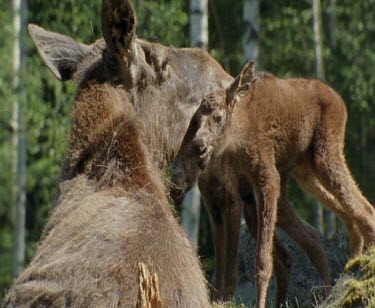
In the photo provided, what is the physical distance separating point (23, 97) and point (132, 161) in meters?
17.3

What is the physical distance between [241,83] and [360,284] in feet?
10.1

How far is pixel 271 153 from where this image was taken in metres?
9.34

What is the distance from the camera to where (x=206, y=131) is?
8703 mm

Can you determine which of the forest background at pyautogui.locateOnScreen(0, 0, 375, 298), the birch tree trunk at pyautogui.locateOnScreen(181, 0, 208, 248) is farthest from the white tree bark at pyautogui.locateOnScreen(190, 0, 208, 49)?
the forest background at pyautogui.locateOnScreen(0, 0, 375, 298)

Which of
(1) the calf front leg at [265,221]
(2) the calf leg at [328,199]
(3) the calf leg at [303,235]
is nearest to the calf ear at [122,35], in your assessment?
(1) the calf front leg at [265,221]

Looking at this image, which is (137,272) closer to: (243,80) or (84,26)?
(243,80)

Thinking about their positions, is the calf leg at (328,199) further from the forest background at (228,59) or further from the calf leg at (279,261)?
the forest background at (228,59)

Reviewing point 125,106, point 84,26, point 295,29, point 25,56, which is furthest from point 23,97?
point 125,106

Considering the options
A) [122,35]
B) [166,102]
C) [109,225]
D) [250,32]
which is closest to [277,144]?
[166,102]

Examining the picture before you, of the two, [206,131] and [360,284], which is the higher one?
[206,131]

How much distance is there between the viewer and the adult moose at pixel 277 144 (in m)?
8.79

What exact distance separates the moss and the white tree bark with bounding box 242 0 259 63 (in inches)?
425

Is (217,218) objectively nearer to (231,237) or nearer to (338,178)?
(231,237)

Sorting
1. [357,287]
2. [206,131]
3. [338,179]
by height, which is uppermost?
[206,131]
